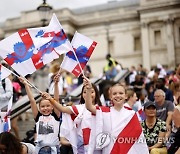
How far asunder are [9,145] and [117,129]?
131 cm

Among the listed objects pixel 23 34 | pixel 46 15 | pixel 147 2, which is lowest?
pixel 23 34

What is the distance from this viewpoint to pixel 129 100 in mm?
7324

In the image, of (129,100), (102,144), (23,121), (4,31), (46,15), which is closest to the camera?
(102,144)

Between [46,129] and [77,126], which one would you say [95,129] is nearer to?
[77,126]

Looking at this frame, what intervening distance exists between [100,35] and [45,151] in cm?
3945

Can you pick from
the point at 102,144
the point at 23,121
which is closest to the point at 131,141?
the point at 102,144

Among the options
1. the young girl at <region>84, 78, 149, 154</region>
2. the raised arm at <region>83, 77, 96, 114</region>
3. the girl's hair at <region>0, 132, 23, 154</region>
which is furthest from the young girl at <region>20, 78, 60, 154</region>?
the girl's hair at <region>0, 132, 23, 154</region>

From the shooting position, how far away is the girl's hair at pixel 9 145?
3.59m

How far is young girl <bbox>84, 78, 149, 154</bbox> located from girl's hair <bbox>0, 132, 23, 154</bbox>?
98cm

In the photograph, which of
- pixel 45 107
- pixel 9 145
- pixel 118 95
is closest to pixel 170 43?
pixel 45 107

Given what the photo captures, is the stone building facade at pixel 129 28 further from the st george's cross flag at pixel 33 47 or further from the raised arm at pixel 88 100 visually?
the raised arm at pixel 88 100

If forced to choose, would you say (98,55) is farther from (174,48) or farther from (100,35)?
(174,48)

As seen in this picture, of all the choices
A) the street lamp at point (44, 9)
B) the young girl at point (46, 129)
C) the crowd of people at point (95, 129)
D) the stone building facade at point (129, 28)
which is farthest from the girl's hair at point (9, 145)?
the stone building facade at point (129, 28)

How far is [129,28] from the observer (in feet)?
139
